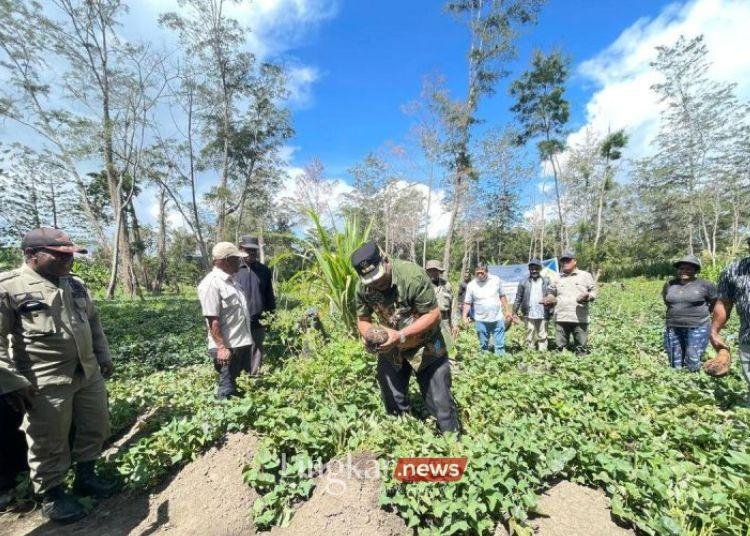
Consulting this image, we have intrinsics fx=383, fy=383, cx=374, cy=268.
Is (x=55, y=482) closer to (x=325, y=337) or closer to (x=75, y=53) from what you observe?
(x=325, y=337)

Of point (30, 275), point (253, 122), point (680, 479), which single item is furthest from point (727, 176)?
point (30, 275)

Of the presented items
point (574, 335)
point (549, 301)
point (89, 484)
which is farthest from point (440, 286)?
point (89, 484)

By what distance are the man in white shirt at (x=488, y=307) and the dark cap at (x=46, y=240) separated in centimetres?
503

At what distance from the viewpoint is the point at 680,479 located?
225 cm

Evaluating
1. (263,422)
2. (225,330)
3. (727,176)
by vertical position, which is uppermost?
(727,176)

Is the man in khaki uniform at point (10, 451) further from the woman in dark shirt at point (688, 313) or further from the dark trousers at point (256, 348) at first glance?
the woman in dark shirt at point (688, 313)

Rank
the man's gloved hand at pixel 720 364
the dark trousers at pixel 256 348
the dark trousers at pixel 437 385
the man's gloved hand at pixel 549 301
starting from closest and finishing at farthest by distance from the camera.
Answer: the dark trousers at pixel 437 385 → the man's gloved hand at pixel 720 364 → the dark trousers at pixel 256 348 → the man's gloved hand at pixel 549 301

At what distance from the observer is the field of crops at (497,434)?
83.5 inches

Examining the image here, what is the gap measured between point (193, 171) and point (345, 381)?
18843mm

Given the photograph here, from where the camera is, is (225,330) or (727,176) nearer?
(225,330)

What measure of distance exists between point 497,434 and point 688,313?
3286 millimetres

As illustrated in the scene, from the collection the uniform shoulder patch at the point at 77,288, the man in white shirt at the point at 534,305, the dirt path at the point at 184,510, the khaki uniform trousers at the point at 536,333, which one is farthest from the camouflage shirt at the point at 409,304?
the khaki uniform trousers at the point at 536,333

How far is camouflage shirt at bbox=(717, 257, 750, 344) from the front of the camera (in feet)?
9.25

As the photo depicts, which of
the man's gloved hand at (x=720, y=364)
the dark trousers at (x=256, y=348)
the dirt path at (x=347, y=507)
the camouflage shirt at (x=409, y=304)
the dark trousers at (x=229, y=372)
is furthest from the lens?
the dark trousers at (x=256, y=348)
